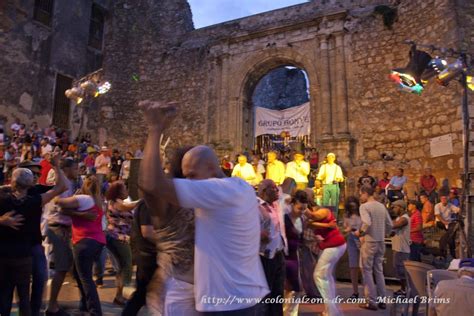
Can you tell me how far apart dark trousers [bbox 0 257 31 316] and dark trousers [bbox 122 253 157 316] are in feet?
2.97

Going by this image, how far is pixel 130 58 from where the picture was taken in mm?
17969

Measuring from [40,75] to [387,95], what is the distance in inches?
561

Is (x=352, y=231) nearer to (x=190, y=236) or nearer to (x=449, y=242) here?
(x=449, y=242)

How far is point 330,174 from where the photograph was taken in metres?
10.1

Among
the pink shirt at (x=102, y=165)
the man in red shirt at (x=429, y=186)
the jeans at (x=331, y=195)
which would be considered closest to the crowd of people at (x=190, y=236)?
the man in red shirt at (x=429, y=186)

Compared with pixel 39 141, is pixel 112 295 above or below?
below

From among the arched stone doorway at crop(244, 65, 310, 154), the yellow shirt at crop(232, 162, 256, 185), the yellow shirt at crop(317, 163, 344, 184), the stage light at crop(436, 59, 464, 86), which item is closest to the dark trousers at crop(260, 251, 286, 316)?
the stage light at crop(436, 59, 464, 86)

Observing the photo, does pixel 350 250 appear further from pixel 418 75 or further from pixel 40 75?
pixel 40 75

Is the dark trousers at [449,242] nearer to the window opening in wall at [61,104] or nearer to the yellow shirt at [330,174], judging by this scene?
the yellow shirt at [330,174]

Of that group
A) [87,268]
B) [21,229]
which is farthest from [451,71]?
[21,229]

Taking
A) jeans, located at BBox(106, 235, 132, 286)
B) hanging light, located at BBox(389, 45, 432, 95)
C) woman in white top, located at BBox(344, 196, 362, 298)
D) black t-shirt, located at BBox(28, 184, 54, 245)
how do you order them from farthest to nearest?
1. hanging light, located at BBox(389, 45, 432, 95)
2. woman in white top, located at BBox(344, 196, 362, 298)
3. jeans, located at BBox(106, 235, 132, 286)
4. black t-shirt, located at BBox(28, 184, 54, 245)

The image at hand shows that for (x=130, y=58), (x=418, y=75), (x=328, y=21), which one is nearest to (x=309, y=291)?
(x=418, y=75)

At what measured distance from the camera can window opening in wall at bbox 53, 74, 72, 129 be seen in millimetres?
17297

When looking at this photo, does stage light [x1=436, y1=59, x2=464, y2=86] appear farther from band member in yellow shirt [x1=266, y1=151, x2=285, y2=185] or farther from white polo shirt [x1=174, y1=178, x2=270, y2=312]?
white polo shirt [x1=174, y1=178, x2=270, y2=312]
